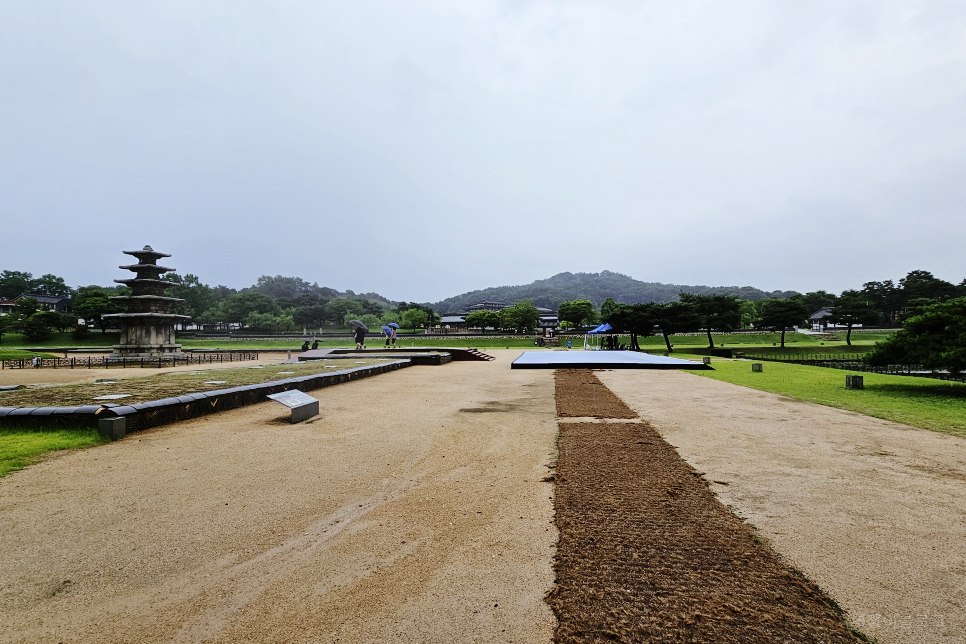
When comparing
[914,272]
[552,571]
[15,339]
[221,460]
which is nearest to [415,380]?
[221,460]

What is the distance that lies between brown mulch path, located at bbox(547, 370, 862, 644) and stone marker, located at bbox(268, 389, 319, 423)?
5.32m

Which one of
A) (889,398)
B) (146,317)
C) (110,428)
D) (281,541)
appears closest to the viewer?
(281,541)

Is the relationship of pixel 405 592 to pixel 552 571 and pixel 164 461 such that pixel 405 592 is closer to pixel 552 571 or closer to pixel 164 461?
pixel 552 571

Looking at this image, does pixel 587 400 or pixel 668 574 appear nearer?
pixel 668 574

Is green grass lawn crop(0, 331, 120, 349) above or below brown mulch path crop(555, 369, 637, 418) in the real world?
above

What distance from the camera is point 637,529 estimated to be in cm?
370

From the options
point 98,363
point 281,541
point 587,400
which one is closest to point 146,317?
point 98,363

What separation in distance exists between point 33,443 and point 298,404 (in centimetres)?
354

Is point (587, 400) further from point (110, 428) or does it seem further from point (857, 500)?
point (110, 428)

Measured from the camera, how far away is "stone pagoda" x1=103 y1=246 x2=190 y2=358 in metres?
31.8

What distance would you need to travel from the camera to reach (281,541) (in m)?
3.62

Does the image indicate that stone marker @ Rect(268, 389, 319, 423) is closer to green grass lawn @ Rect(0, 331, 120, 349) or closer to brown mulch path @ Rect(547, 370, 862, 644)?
brown mulch path @ Rect(547, 370, 862, 644)

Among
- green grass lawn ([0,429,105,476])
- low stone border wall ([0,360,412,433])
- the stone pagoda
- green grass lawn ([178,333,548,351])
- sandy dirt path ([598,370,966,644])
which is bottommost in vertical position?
green grass lawn ([178,333,548,351])

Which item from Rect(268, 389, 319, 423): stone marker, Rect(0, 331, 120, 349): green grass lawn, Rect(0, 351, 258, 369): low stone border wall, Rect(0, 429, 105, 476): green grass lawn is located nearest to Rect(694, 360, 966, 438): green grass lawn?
Rect(268, 389, 319, 423): stone marker
